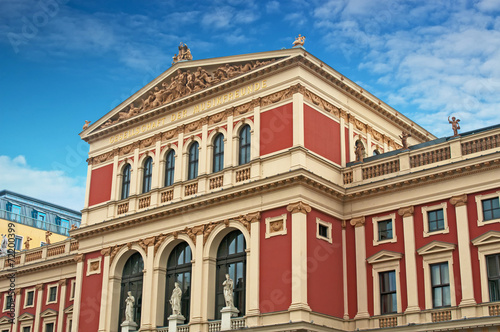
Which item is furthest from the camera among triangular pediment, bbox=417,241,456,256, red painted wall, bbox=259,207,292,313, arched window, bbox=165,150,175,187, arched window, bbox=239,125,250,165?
arched window, bbox=165,150,175,187

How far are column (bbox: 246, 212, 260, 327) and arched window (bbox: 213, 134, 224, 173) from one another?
414 cm

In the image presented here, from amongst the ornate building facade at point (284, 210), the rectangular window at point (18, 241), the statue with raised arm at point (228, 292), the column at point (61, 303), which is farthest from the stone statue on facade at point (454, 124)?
the rectangular window at point (18, 241)

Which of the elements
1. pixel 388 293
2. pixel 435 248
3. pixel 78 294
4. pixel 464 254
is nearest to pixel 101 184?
pixel 78 294

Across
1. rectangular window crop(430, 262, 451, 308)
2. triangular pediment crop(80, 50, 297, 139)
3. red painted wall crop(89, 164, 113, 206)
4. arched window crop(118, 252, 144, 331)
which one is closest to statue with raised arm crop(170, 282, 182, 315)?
arched window crop(118, 252, 144, 331)

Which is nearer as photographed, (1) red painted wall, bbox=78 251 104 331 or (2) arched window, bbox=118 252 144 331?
(2) arched window, bbox=118 252 144 331

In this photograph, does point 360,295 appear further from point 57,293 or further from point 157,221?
point 57,293

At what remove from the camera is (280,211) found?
3114 centimetres

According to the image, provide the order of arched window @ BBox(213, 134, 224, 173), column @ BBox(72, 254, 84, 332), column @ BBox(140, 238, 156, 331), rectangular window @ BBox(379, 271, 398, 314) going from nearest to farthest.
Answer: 1. rectangular window @ BBox(379, 271, 398, 314)
2. column @ BBox(140, 238, 156, 331)
3. arched window @ BBox(213, 134, 224, 173)
4. column @ BBox(72, 254, 84, 332)

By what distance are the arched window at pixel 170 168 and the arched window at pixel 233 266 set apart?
209 inches

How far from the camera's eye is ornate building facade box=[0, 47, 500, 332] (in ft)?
95.7

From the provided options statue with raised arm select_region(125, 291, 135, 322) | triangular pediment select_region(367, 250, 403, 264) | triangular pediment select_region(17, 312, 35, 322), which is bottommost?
statue with raised arm select_region(125, 291, 135, 322)

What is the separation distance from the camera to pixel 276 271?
99.5 ft

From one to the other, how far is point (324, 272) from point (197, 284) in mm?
6114

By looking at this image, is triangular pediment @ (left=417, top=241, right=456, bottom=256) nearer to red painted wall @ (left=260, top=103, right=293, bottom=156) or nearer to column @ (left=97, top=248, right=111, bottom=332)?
red painted wall @ (left=260, top=103, right=293, bottom=156)
